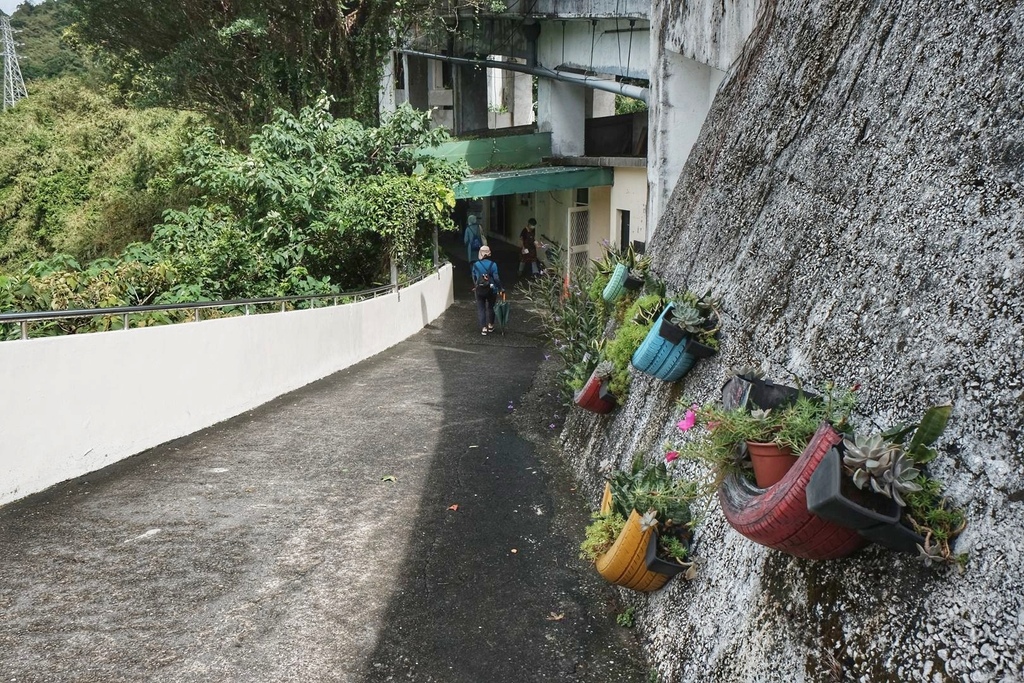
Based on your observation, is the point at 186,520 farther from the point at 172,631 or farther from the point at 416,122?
the point at 416,122

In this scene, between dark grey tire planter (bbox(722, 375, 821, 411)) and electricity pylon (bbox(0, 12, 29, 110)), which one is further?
electricity pylon (bbox(0, 12, 29, 110))

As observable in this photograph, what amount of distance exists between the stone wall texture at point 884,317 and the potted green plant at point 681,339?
0.10m

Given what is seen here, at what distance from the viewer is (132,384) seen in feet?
26.2

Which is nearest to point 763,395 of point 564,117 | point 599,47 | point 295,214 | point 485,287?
point 295,214

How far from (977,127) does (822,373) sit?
1169 mm

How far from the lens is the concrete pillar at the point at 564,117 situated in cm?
2262

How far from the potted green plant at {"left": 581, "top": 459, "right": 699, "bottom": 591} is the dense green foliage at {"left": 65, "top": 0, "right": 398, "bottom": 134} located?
1420 cm

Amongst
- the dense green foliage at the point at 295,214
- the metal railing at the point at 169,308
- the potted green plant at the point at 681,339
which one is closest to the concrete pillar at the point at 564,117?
the metal railing at the point at 169,308

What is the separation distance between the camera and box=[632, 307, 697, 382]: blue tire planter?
218 inches

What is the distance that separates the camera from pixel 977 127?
3557mm

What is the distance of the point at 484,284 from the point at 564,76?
7.85 meters

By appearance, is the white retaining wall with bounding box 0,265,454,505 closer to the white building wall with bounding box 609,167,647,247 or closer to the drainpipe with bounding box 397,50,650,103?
the drainpipe with bounding box 397,50,650,103

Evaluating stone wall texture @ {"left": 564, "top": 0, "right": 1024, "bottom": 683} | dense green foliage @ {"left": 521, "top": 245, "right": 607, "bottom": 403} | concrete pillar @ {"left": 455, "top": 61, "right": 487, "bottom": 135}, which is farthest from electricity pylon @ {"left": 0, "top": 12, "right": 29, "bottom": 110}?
stone wall texture @ {"left": 564, "top": 0, "right": 1024, "bottom": 683}

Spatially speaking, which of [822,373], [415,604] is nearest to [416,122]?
[415,604]
